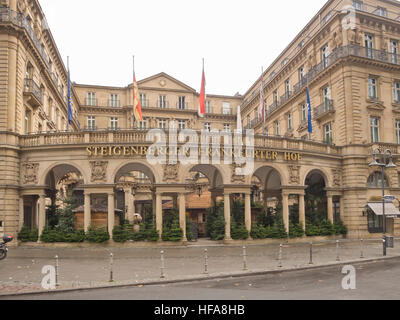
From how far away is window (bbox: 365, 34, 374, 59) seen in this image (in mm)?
36750

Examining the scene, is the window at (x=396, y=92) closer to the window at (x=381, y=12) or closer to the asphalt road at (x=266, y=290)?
the window at (x=381, y=12)

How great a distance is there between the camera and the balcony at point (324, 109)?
37.2m

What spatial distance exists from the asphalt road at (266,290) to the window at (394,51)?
2876 cm

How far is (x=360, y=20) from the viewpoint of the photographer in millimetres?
36531

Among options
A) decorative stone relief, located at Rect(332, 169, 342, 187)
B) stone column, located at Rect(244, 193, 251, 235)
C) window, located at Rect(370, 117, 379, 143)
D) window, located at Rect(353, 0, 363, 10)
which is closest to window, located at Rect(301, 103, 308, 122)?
window, located at Rect(370, 117, 379, 143)

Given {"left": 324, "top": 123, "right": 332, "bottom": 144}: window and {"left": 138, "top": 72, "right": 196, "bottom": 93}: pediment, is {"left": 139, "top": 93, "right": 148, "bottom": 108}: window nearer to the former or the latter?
{"left": 138, "top": 72, "right": 196, "bottom": 93}: pediment

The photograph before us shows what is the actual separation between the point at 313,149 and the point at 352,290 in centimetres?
2293

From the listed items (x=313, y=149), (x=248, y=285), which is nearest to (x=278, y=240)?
(x=313, y=149)

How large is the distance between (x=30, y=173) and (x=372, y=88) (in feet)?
99.2

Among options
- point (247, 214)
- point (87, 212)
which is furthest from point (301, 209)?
point (87, 212)

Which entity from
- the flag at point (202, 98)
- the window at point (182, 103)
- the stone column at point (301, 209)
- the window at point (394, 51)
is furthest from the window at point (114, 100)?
the window at point (394, 51)

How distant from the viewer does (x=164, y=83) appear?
60.8 metres

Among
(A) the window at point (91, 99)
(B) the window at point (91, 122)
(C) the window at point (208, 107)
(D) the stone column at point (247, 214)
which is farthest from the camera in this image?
(C) the window at point (208, 107)

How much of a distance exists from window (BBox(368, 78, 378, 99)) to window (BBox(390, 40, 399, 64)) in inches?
117
